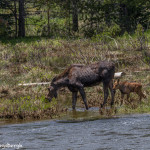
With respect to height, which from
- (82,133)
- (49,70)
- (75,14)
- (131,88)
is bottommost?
(82,133)

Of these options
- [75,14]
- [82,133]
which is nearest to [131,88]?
[82,133]

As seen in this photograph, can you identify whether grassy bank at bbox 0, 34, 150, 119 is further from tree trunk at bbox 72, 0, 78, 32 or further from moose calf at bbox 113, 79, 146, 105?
tree trunk at bbox 72, 0, 78, 32

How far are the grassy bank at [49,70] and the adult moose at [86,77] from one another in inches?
30.7

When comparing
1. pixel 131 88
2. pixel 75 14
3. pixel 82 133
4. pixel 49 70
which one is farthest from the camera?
pixel 75 14

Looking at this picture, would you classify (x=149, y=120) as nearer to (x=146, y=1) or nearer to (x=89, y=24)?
(x=146, y=1)

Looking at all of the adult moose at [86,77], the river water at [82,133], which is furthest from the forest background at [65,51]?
the river water at [82,133]

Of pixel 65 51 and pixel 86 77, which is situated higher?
pixel 65 51

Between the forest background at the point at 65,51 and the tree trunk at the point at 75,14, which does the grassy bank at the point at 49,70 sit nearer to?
the forest background at the point at 65,51

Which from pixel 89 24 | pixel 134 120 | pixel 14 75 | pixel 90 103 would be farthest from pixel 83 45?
pixel 134 120

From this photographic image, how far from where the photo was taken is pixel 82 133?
13117mm

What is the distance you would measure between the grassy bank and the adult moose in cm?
→ 78

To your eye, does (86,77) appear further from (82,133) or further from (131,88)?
(82,133)

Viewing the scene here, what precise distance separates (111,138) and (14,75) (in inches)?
477

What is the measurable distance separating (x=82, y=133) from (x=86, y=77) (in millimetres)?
4012
